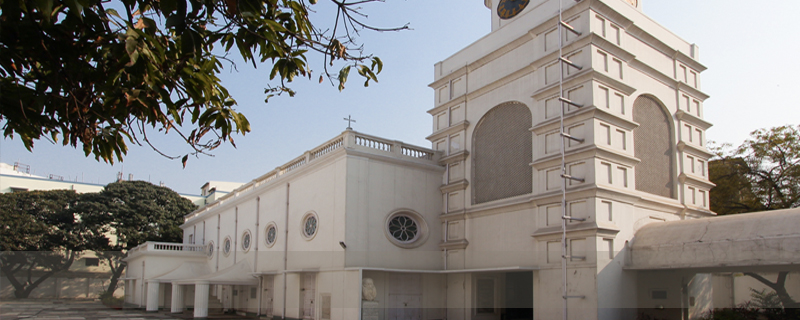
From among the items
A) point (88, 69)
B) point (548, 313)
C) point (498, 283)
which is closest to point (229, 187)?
point (498, 283)

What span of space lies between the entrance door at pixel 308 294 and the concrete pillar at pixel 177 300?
30.0 ft

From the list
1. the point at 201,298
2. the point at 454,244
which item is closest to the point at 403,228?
the point at 454,244

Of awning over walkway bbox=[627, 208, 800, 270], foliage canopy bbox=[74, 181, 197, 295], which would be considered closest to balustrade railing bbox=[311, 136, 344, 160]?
awning over walkway bbox=[627, 208, 800, 270]

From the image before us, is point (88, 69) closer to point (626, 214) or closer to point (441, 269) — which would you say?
point (626, 214)

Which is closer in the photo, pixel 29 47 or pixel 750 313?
pixel 29 47

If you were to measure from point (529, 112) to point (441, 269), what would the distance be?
666 cm

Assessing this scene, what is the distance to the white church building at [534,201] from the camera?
1636cm

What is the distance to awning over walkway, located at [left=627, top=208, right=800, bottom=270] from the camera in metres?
13.7

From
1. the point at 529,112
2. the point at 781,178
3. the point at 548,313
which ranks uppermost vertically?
the point at 529,112

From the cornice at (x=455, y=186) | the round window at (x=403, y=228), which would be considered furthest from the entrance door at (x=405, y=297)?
the cornice at (x=455, y=186)

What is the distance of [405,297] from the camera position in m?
20.2

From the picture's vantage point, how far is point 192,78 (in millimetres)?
5191

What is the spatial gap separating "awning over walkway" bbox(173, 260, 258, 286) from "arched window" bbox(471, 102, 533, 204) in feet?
36.5

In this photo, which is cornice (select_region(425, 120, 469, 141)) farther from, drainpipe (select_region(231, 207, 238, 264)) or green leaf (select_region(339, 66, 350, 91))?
green leaf (select_region(339, 66, 350, 91))
